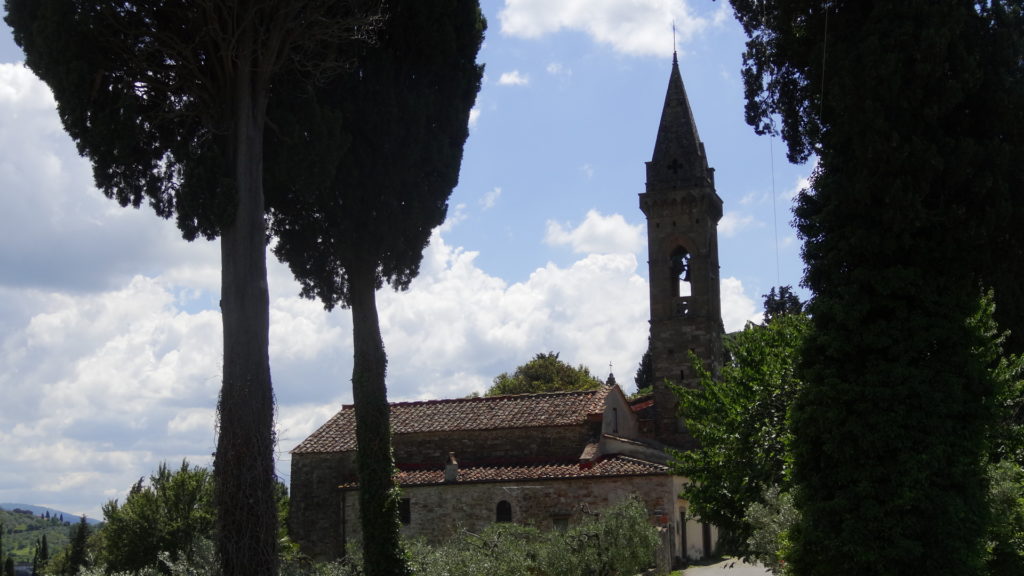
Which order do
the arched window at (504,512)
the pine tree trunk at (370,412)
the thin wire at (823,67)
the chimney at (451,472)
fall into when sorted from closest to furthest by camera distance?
the thin wire at (823,67) < the pine tree trunk at (370,412) < the arched window at (504,512) < the chimney at (451,472)

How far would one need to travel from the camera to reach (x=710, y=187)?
3269 cm

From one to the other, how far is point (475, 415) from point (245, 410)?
18.3 meters

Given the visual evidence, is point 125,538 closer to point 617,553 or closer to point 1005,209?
point 617,553

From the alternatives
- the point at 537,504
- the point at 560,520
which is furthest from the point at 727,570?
the point at 537,504

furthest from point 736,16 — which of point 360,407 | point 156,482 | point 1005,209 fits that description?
point 156,482

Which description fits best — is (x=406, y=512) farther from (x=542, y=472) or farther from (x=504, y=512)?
(x=542, y=472)

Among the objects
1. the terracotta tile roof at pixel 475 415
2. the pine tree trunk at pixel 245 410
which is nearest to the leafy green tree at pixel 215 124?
the pine tree trunk at pixel 245 410

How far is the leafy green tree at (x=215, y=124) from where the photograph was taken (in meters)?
11.0

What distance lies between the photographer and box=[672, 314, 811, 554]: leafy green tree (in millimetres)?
14586

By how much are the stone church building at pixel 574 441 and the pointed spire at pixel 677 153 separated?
0.05m

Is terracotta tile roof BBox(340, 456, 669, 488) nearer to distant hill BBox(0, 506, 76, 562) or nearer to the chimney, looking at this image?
the chimney

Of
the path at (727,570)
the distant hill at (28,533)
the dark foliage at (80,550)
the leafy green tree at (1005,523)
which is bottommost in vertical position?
the distant hill at (28,533)

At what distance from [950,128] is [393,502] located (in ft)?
31.6

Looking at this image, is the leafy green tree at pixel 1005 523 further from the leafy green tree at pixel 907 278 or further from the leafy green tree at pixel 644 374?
the leafy green tree at pixel 644 374
